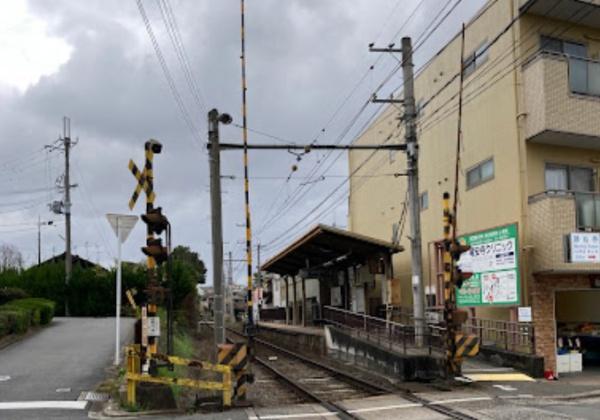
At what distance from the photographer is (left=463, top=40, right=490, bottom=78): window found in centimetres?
2075

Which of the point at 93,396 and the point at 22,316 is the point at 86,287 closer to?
the point at 22,316

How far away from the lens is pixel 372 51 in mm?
20094

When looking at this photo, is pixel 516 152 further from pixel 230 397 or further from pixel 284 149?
pixel 230 397

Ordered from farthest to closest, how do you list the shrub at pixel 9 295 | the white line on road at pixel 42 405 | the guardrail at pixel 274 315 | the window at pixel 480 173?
1. the guardrail at pixel 274 315
2. the shrub at pixel 9 295
3. the window at pixel 480 173
4. the white line on road at pixel 42 405

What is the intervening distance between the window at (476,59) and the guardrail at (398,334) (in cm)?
835

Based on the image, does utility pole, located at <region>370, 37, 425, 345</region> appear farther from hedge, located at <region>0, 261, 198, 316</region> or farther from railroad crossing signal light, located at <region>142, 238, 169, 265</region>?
hedge, located at <region>0, 261, 198, 316</region>

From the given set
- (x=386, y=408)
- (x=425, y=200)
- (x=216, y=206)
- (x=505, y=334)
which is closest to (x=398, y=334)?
(x=505, y=334)

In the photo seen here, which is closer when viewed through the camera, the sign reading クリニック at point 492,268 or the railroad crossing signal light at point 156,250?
the railroad crossing signal light at point 156,250

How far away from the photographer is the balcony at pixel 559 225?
58.0ft

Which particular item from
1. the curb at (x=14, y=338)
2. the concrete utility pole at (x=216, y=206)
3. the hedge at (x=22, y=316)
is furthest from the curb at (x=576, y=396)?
the hedge at (x=22, y=316)

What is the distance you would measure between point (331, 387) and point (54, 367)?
6482mm

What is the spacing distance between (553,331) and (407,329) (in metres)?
3.95

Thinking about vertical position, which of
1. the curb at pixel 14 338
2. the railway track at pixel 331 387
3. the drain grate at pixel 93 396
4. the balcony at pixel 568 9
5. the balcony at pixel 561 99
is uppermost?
the balcony at pixel 568 9

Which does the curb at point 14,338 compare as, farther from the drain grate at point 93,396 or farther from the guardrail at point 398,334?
the guardrail at point 398,334
